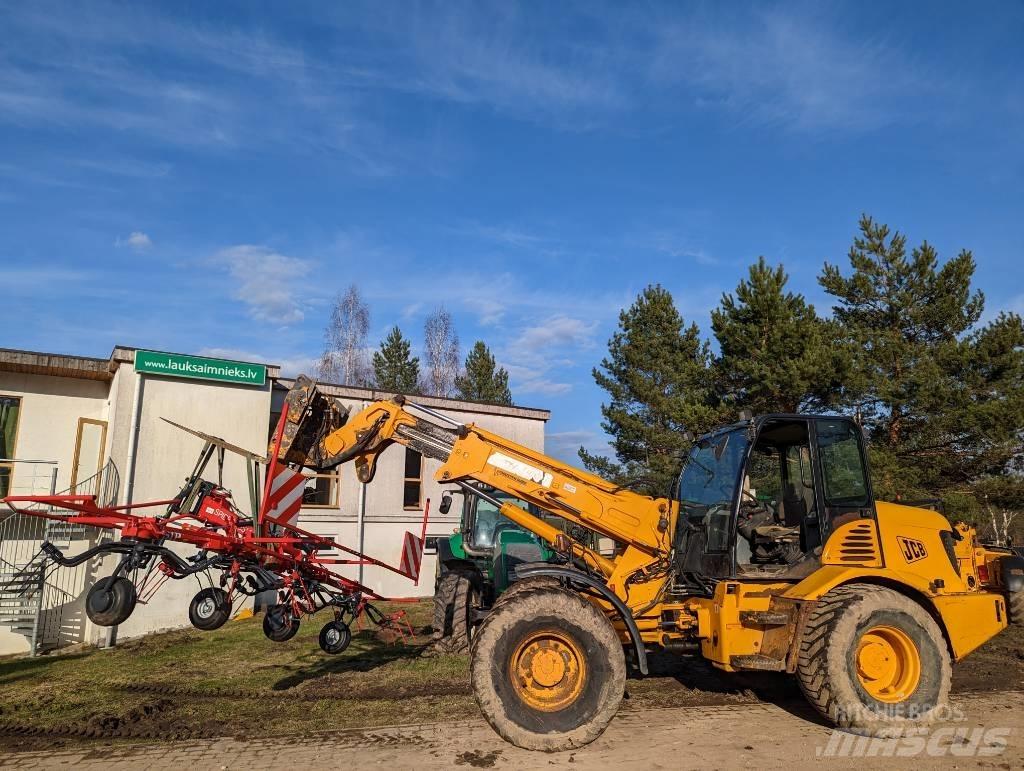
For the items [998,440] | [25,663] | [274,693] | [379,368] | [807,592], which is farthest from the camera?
[379,368]

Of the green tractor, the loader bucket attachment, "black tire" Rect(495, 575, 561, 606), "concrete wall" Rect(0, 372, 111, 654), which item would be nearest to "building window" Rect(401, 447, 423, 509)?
"concrete wall" Rect(0, 372, 111, 654)

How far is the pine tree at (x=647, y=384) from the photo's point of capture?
916 inches

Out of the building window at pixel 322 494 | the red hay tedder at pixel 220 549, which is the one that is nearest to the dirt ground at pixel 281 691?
the red hay tedder at pixel 220 549

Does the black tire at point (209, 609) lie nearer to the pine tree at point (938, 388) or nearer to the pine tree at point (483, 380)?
the pine tree at point (938, 388)

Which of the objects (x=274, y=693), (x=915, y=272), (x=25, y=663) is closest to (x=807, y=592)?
(x=274, y=693)

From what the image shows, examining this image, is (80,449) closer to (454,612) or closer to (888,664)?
(454,612)

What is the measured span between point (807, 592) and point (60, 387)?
14885mm

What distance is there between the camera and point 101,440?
1430 centimetres

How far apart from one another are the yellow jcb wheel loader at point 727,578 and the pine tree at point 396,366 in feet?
102

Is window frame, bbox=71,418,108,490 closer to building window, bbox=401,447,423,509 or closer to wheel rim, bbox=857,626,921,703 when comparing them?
building window, bbox=401,447,423,509

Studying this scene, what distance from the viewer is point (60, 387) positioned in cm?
1435

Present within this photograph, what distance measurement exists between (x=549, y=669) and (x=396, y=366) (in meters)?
33.4

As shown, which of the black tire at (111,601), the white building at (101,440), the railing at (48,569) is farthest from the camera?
the white building at (101,440)

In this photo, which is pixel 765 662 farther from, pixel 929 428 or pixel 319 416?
pixel 929 428
